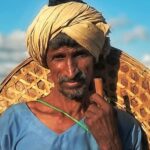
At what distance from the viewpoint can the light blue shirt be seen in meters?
3.37

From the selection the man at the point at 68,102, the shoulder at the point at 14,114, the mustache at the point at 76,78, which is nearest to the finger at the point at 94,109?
the man at the point at 68,102

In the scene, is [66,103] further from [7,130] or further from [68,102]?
[7,130]

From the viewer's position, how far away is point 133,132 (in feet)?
11.8

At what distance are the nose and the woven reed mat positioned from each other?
2.44ft

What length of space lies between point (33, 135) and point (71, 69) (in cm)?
42

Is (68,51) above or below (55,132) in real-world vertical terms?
above

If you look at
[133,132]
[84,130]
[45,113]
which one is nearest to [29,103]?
[45,113]

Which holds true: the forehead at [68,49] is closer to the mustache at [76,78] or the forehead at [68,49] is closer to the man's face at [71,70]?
the man's face at [71,70]

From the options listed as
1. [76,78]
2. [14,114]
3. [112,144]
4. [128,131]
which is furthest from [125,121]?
[14,114]

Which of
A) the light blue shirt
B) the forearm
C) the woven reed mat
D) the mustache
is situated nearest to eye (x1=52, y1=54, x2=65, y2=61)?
the mustache

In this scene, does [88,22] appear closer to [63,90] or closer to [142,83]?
[63,90]

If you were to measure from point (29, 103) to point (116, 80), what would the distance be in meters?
0.71

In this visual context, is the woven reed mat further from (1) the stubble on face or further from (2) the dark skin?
(1) the stubble on face

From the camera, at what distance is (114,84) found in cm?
404
